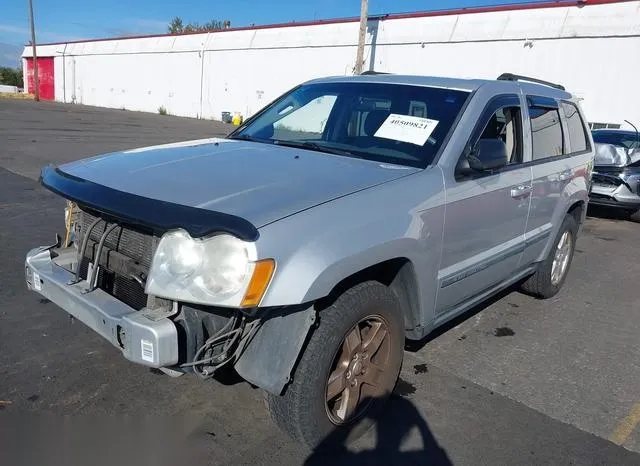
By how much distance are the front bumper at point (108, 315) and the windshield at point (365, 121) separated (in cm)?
156

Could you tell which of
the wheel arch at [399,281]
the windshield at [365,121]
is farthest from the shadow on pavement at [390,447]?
the windshield at [365,121]

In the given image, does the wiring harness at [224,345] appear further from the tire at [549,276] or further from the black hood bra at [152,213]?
the tire at [549,276]

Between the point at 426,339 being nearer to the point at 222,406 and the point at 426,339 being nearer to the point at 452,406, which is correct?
the point at 452,406

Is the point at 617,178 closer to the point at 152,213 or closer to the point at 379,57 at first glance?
the point at 152,213

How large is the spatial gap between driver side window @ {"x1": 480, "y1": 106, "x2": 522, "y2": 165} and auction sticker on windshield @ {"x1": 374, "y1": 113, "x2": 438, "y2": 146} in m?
0.57

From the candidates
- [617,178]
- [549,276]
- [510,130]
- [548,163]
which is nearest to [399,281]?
[510,130]

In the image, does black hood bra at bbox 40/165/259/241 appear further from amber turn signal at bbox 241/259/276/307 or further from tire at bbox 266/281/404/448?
tire at bbox 266/281/404/448

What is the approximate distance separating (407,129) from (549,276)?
250 centimetres

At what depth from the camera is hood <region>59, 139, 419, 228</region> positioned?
246 cm

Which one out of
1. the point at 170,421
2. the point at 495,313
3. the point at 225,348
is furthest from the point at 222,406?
the point at 495,313

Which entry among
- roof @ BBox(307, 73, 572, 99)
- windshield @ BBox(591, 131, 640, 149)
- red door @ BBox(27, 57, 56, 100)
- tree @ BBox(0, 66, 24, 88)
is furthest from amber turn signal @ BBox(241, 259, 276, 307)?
tree @ BBox(0, 66, 24, 88)

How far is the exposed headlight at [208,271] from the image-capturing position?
2.21 metres

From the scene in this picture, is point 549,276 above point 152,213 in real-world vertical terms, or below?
below

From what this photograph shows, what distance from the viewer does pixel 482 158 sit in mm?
3303
